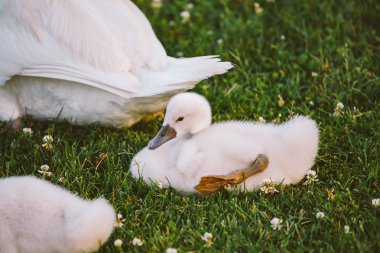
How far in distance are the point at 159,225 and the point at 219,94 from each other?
67.5 inches

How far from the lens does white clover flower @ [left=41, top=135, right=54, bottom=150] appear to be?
174 inches

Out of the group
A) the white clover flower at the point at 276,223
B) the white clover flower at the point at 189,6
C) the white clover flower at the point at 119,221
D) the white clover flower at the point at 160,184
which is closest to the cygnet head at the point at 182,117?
the white clover flower at the point at 160,184

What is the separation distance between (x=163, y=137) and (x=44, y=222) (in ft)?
3.16

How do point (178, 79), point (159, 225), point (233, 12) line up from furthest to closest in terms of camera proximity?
point (233, 12) → point (178, 79) → point (159, 225)

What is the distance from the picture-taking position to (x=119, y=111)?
4.50 meters

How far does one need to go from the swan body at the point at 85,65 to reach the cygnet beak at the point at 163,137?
0.33 metres

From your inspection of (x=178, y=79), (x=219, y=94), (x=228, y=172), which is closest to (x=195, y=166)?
(x=228, y=172)

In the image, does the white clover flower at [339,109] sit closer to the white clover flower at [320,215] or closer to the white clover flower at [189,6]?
the white clover flower at [320,215]

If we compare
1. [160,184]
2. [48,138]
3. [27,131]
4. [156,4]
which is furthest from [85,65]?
[156,4]

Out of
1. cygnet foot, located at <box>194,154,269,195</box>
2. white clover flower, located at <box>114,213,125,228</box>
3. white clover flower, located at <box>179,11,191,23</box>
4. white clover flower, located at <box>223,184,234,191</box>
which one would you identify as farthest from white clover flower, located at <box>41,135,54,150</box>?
white clover flower, located at <box>179,11,191,23</box>

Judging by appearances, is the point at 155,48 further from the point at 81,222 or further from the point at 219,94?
the point at 81,222

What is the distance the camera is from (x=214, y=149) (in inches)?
153

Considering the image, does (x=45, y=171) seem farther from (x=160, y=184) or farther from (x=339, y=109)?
(x=339, y=109)

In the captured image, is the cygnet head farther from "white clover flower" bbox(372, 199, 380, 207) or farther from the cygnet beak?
"white clover flower" bbox(372, 199, 380, 207)
